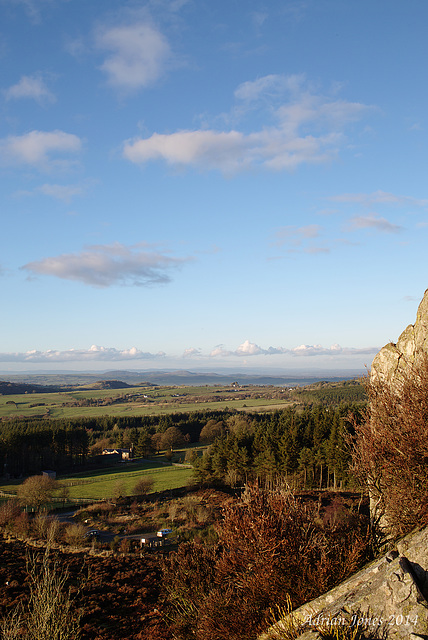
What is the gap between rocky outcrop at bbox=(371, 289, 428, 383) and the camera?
12117 mm

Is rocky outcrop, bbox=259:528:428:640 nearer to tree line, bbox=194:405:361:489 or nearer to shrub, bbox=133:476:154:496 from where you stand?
tree line, bbox=194:405:361:489

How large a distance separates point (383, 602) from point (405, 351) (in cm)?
825

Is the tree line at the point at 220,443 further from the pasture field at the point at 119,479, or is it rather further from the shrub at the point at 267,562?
the pasture field at the point at 119,479

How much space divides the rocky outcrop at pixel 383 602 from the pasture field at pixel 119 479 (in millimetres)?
51779

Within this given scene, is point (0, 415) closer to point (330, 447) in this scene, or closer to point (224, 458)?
point (224, 458)

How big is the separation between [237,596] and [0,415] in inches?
6122

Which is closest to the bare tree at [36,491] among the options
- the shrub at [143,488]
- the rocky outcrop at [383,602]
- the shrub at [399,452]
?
the shrub at [143,488]

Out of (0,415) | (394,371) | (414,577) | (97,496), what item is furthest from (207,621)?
(0,415)

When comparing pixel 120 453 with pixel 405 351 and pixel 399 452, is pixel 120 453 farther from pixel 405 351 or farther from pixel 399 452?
pixel 399 452

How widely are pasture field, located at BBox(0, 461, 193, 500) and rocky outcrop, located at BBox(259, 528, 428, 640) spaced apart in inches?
2039

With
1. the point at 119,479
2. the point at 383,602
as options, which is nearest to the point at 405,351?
the point at 383,602

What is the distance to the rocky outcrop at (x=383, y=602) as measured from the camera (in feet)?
A: 23.5

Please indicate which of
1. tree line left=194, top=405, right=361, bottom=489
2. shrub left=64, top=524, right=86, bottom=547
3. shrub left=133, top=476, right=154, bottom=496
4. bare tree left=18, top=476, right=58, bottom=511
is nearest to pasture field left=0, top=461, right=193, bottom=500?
shrub left=133, top=476, right=154, bottom=496

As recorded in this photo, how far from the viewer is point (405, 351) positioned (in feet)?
44.5
